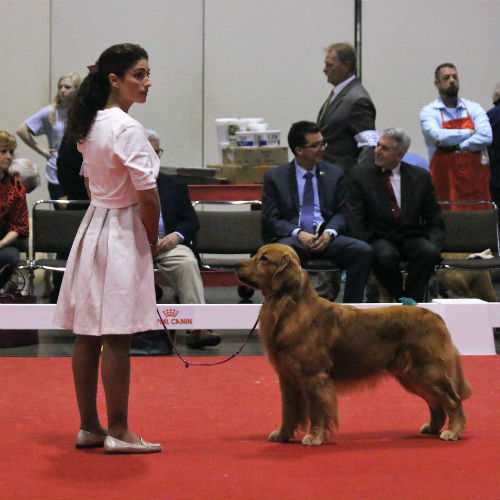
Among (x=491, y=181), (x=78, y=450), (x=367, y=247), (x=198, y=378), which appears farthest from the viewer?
(x=491, y=181)

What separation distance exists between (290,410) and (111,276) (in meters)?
0.88

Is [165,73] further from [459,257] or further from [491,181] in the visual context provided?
[459,257]

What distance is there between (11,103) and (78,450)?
7.20m

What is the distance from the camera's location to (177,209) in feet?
21.2

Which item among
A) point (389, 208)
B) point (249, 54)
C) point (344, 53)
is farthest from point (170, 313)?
point (249, 54)

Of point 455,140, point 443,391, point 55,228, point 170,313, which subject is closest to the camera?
point 443,391

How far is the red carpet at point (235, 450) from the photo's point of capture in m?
3.13

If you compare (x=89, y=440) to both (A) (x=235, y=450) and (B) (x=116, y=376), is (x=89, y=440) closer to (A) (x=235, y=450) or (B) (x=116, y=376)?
(B) (x=116, y=376)

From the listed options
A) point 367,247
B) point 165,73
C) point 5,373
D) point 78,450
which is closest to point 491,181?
point 367,247

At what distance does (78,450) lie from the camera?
3.66m

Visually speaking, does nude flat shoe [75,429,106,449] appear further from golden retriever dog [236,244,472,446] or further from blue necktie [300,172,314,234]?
blue necktie [300,172,314,234]

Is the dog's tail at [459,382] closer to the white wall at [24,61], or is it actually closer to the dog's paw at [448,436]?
the dog's paw at [448,436]

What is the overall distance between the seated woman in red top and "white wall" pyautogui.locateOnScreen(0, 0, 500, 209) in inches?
147

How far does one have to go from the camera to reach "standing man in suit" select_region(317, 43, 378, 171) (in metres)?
7.33
